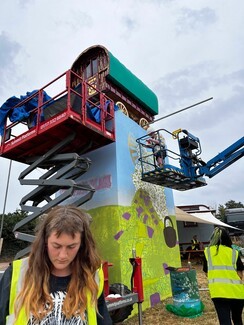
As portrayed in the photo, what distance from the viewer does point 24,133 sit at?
674 cm

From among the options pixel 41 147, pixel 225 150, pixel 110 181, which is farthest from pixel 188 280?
pixel 41 147

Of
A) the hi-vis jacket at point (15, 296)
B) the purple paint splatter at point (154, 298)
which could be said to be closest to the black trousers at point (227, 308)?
the hi-vis jacket at point (15, 296)

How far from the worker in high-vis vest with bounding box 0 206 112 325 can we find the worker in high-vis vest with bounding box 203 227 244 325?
2664 mm

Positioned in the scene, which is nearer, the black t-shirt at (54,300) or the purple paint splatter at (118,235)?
the black t-shirt at (54,300)

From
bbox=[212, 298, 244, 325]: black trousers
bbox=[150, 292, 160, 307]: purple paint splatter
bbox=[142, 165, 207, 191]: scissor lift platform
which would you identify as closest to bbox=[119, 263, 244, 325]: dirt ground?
bbox=[150, 292, 160, 307]: purple paint splatter

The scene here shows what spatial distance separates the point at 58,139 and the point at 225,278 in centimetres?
484

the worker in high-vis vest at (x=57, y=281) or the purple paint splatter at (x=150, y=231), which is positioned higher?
the purple paint splatter at (x=150, y=231)

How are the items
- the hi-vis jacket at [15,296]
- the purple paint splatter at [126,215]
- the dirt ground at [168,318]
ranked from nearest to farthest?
the hi-vis jacket at [15,296]
the dirt ground at [168,318]
the purple paint splatter at [126,215]

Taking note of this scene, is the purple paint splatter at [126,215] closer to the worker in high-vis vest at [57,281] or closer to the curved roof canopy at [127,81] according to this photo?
the worker in high-vis vest at [57,281]

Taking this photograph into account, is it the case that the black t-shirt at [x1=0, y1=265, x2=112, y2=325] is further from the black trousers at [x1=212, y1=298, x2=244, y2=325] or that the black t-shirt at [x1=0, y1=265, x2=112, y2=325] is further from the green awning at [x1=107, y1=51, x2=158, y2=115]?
the green awning at [x1=107, y1=51, x2=158, y2=115]

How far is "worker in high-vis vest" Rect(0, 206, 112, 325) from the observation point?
150 cm

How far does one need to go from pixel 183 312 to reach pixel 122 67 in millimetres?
8836

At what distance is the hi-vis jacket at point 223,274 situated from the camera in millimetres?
3688

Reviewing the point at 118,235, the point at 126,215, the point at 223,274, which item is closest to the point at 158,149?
the point at 126,215
